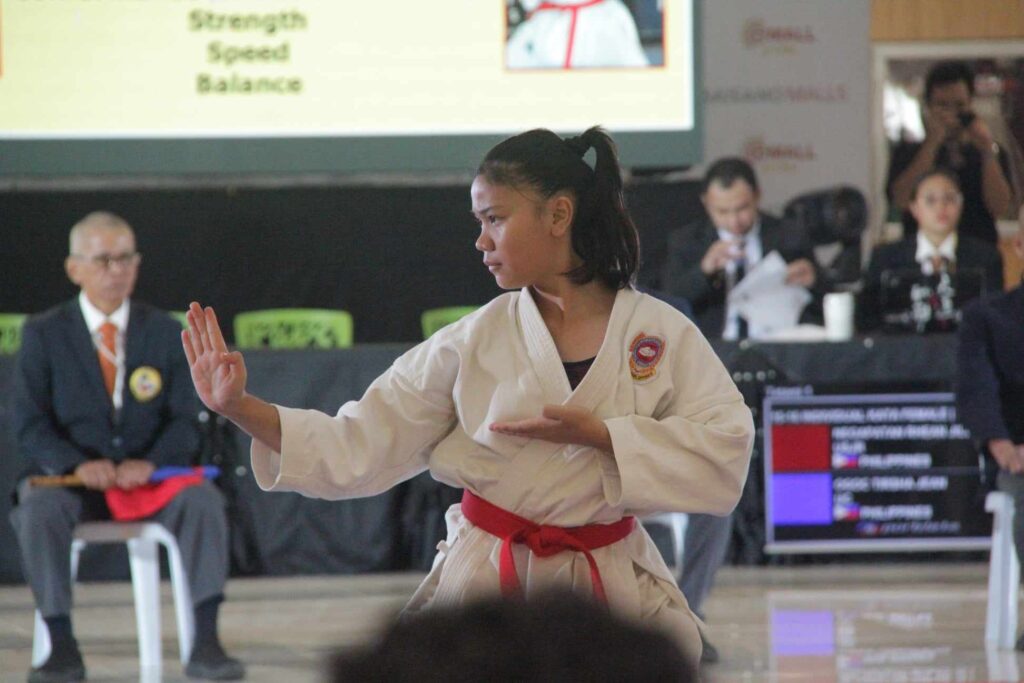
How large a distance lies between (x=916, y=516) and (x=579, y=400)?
3925 mm

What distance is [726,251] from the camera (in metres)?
6.25

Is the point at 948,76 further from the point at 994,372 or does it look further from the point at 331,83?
the point at 994,372

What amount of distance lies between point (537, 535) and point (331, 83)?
4982 mm

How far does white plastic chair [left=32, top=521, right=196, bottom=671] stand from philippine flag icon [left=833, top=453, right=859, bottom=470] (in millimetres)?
2606

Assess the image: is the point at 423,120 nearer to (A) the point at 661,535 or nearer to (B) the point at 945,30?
(A) the point at 661,535

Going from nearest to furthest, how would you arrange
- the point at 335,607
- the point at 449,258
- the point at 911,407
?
the point at 335,607 < the point at 911,407 < the point at 449,258

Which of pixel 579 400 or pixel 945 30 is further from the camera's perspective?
pixel 945 30

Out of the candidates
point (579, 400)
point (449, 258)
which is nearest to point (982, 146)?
point (449, 258)

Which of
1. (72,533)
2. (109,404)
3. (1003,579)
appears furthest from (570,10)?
(72,533)

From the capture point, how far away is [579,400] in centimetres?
237

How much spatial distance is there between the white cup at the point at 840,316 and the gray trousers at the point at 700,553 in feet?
5.99

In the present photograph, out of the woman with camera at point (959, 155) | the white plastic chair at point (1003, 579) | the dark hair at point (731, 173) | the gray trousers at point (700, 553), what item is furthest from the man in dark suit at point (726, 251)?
the woman with camera at point (959, 155)

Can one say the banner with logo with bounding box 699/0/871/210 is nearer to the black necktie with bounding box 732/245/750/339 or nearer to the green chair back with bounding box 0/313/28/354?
the black necktie with bounding box 732/245/750/339

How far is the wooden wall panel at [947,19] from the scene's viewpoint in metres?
9.12
